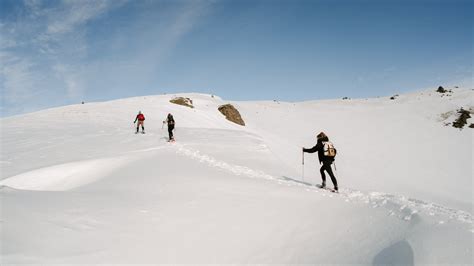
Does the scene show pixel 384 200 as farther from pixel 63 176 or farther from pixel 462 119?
pixel 462 119

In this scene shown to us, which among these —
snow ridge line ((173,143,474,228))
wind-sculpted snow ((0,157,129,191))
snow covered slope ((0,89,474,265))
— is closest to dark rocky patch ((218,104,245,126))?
snow covered slope ((0,89,474,265))

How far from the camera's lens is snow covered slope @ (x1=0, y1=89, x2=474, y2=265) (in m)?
5.43

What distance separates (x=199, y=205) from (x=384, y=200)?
207 inches

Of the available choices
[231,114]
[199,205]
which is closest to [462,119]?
[231,114]

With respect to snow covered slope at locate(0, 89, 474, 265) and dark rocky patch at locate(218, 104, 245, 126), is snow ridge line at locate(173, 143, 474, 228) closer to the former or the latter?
snow covered slope at locate(0, 89, 474, 265)

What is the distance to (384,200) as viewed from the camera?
920 centimetres

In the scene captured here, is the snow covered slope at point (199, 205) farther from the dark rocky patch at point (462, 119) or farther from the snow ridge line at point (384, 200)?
the dark rocky patch at point (462, 119)

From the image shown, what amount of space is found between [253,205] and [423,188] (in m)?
16.1

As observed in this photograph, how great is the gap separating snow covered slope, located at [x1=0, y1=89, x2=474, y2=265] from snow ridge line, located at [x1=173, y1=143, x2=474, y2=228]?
5 cm

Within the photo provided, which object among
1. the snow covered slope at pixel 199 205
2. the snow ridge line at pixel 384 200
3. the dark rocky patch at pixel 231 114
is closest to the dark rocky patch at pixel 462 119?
the snow covered slope at pixel 199 205

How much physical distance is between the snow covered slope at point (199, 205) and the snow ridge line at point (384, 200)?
48 millimetres

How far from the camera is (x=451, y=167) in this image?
80.6 feet

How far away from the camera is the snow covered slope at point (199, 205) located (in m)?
5.43

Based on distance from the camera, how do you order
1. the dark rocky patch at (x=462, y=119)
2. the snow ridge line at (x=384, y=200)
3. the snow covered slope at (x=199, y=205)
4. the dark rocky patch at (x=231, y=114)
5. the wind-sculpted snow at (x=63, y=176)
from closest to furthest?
the snow covered slope at (x=199, y=205)
the snow ridge line at (x=384, y=200)
the wind-sculpted snow at (x=63, y=176)
the dark rocky patch at (x=462, y=119)
the dark rocky patch at (x=231, y=114)
